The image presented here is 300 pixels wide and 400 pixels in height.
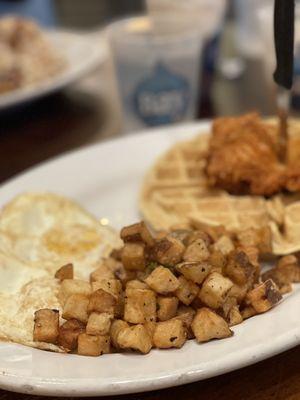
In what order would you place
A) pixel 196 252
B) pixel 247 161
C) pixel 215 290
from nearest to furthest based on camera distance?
pixel 215 290
pixel 196 252
pixel 247 161

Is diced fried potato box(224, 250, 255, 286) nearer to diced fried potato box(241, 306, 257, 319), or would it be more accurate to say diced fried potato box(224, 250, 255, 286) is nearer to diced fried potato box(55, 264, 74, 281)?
diced fried potato box(241, 306, 257, 319)

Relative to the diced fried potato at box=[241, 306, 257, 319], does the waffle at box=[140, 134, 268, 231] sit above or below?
below

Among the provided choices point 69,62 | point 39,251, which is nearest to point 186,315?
point 39,251

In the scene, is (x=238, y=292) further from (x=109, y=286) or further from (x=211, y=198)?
(x=211, y=198)

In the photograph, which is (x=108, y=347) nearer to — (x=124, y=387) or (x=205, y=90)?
(x=124, y=387)

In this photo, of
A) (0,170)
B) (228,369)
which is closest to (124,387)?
(228,369)

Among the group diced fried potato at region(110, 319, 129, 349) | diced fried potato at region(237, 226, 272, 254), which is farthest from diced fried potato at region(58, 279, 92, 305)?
diced fried potato at region(237, 226, 272, 254)

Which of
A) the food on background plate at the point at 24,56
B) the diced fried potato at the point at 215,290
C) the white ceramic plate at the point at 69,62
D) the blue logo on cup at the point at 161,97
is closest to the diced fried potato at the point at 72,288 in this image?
the diced fried potato at the point at 215,290
